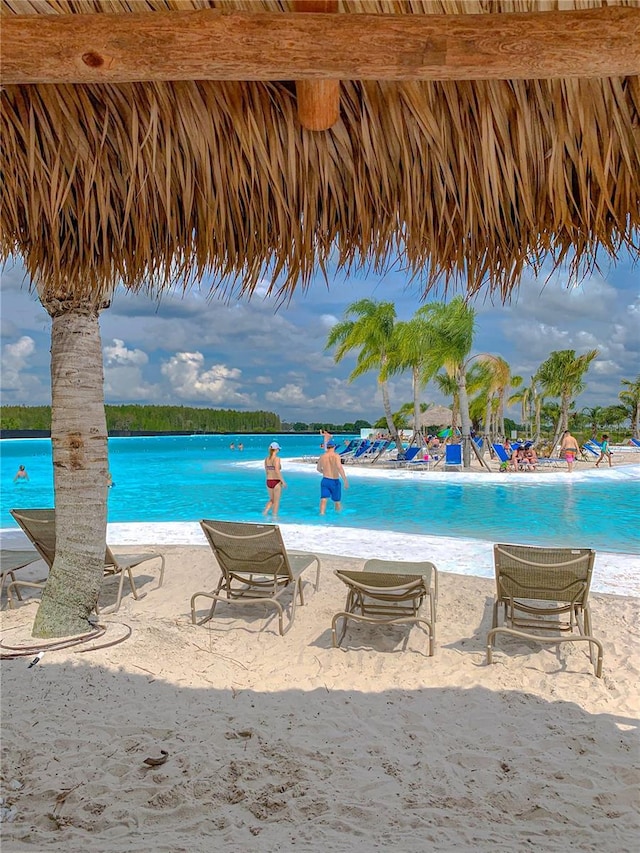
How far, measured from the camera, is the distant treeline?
73562 millimetres

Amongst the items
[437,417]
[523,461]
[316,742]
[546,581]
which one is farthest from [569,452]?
[316,742]

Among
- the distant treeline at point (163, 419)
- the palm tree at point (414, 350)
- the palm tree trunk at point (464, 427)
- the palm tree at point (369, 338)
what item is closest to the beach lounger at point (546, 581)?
the palm tree trunk at point (464, 427)

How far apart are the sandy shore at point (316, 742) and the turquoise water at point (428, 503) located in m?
5.59

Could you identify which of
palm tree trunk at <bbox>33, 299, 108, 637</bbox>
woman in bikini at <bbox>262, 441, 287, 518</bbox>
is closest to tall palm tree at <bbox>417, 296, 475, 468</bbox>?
woman in bikini at <bbox>262, 441, 287, 518</bbox>

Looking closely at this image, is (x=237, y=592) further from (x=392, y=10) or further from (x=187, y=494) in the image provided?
(x=187, y=494)

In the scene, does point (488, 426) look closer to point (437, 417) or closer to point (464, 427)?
point (437, 417)

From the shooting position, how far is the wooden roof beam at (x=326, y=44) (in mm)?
1642

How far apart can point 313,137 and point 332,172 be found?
0.15 metres

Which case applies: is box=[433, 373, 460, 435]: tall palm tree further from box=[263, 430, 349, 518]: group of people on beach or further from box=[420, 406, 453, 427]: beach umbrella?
box=[263, 430, 349, 518]: group of people on beach

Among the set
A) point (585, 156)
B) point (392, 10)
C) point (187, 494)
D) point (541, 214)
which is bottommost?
point (187, 494)

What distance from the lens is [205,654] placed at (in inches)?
150

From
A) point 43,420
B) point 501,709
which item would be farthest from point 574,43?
point 43,420

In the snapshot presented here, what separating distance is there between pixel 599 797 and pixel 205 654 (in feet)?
7.79

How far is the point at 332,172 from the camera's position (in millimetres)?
2330
